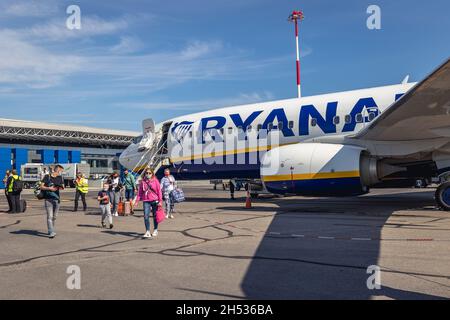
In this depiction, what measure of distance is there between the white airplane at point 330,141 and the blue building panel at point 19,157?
44.6 metres

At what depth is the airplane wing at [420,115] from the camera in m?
11.2

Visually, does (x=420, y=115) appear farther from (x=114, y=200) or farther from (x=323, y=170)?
(x=114, y=200)

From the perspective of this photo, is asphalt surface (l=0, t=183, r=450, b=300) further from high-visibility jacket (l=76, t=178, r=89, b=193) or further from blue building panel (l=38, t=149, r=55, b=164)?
blue building panel (l=38, t=149, r=55, b=164)

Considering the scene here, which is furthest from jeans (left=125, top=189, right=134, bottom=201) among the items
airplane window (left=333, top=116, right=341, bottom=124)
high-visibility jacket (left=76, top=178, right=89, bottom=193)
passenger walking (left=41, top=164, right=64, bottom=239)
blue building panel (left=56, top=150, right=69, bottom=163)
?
blue building panel (left=56, top=150, right=69, bottom=163)

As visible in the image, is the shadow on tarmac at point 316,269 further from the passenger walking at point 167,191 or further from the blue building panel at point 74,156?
the blue building panel at point 74,156

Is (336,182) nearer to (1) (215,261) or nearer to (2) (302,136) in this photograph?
(2) (302,136)

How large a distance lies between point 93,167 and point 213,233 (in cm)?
7368

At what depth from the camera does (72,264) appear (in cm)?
738

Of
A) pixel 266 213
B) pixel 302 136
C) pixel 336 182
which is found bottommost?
pixel 266 213

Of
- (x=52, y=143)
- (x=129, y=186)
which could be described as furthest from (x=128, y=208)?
(x=52, y=143)

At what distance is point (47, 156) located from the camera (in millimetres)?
62156

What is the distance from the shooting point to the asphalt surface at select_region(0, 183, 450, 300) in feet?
18.2
